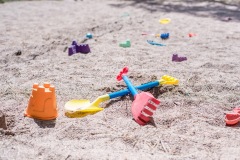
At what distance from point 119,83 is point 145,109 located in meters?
0.66

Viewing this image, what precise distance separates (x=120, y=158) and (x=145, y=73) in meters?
1.31

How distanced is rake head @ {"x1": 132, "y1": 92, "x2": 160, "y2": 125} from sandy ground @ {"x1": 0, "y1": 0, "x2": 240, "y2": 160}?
5 cm

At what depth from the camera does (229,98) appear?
97.0 inches

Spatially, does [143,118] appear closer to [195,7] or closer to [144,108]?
[144,108]

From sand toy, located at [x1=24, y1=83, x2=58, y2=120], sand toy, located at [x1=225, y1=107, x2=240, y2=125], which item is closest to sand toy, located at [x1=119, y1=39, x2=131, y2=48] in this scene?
sand toy, located at [x1=24, y1=83, x2=58, y2=120]

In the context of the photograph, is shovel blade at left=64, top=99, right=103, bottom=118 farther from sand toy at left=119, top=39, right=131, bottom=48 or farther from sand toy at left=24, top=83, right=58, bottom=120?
sand toy at left=119, top=39, right=131, bottom=48

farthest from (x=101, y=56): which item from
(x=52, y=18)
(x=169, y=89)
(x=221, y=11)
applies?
(x=221, y=11)

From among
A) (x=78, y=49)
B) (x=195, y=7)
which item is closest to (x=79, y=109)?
(x=78, y=49)

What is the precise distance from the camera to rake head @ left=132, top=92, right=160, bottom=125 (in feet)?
6.96

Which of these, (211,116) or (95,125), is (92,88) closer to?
(95,125)

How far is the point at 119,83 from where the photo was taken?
108 inches

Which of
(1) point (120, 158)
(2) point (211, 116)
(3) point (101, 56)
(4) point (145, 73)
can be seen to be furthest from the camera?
(3) point (101, 56)

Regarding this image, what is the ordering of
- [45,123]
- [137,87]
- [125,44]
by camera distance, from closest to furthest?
[45,123], [137,87], [125,44]

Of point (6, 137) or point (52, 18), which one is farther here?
point (52, 18)
